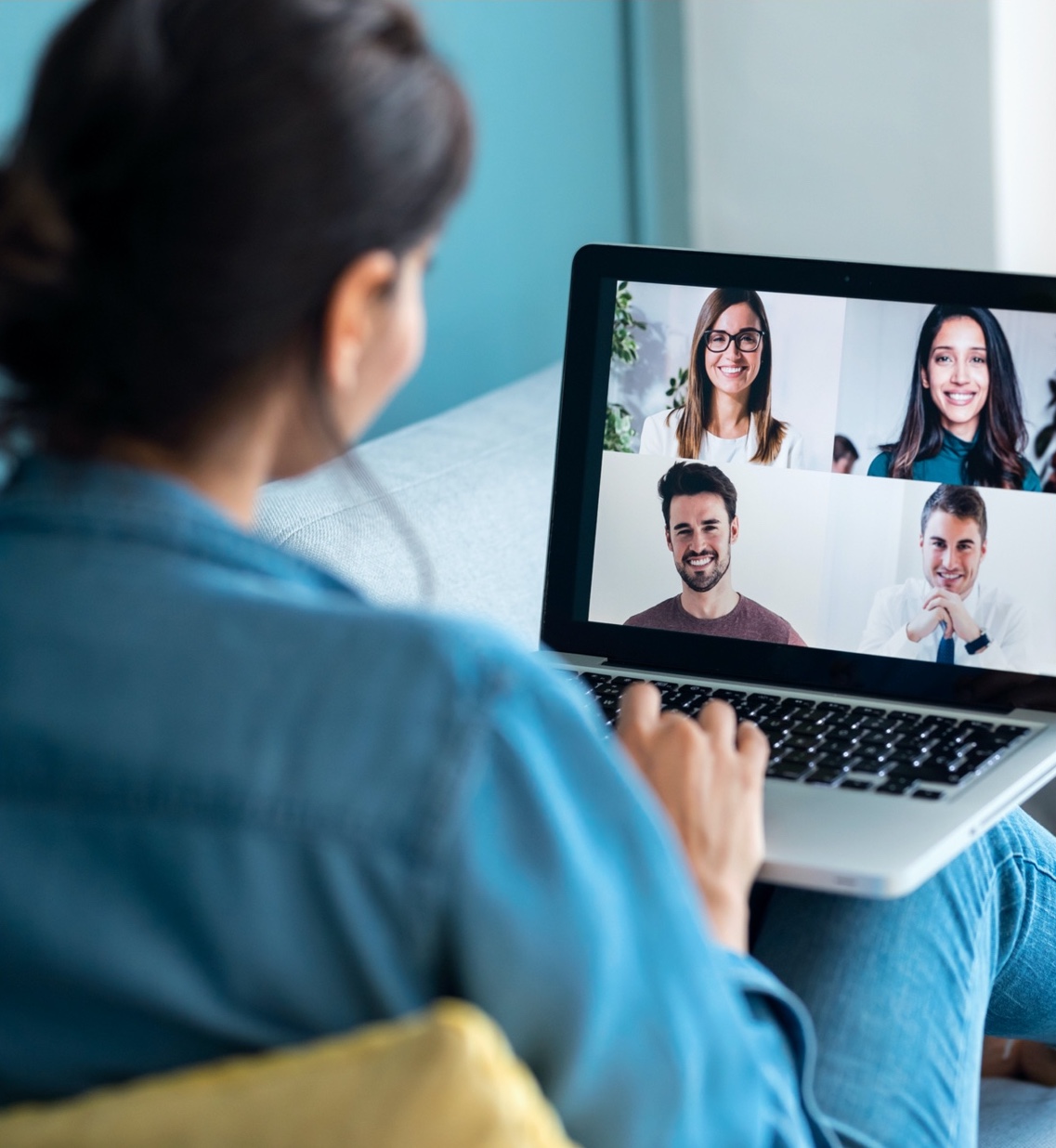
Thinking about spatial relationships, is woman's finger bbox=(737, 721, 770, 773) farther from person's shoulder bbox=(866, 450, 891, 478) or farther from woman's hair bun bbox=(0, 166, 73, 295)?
woman's hair bun bbox=(0, 166, 73, 295)

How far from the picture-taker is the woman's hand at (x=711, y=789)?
0.77 metres

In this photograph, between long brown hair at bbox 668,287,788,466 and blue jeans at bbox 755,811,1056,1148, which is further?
long brown hair at bbox 668,287,788,466

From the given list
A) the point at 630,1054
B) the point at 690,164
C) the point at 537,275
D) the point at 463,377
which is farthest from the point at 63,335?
the point at 690,164

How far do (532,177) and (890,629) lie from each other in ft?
3.32

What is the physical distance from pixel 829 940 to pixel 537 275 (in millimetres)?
1248

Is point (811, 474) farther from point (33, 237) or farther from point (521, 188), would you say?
point (521, 188)

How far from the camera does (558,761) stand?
54cm

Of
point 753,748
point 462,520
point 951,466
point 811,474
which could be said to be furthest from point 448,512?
point 753,748

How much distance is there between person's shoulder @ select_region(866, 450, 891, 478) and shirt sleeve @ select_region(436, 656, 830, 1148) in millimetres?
608

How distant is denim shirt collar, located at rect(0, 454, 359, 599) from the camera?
571 millimetres

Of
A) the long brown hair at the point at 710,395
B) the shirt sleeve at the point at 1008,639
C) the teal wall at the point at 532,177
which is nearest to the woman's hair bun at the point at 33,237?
the long brown hair at the point at 710,395

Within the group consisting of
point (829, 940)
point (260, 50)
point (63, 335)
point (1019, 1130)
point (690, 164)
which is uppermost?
point (690, 164)

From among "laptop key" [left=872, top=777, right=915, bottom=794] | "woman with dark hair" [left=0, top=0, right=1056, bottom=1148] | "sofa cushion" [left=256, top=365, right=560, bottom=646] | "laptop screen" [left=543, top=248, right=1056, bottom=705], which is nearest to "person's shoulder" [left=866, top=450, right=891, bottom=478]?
"laptop screen" [left=543, top=248, right=1056, bottom=705]

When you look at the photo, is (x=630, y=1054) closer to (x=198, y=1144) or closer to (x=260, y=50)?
(x=198, y=1144)
